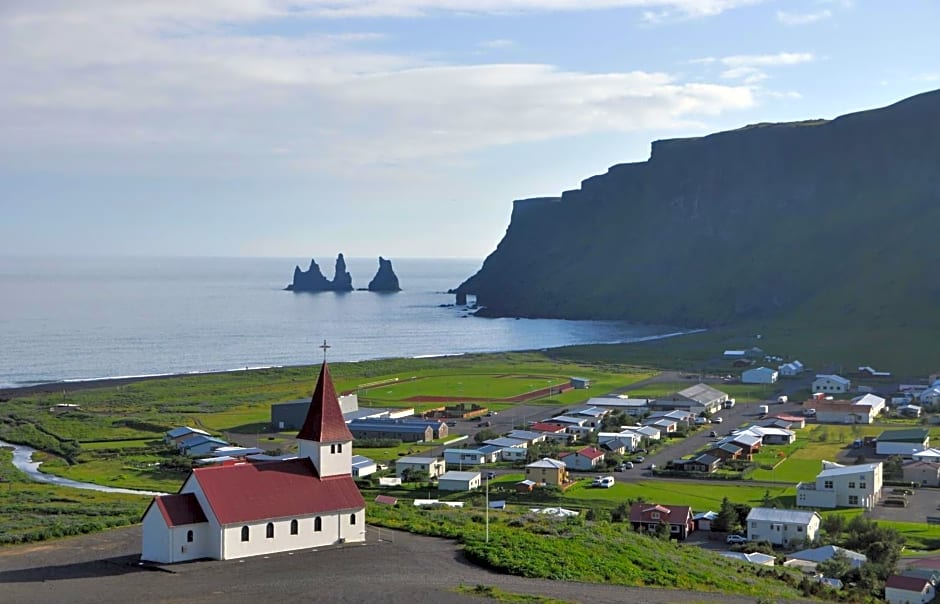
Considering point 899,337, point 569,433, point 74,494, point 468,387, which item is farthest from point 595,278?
point 74,494

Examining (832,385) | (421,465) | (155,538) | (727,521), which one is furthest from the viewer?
(832,385)

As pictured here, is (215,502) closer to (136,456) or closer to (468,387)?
(136,456)

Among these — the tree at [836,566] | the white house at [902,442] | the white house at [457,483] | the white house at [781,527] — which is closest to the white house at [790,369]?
the white house at [902,442]

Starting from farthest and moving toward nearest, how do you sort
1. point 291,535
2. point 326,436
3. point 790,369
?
point 790,369
point 326,436
point 291,535

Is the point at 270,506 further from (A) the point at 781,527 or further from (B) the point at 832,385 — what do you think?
(B) the point at 832,385

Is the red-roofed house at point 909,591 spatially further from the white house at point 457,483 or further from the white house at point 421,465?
the white house at point 421,465

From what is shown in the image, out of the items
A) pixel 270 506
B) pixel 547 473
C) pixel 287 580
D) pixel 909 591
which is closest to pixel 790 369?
pixel 547 473
